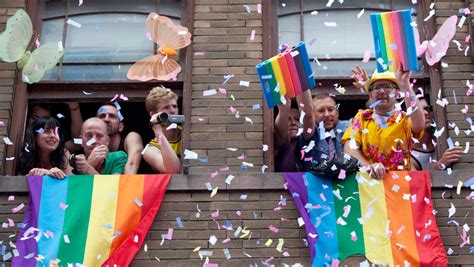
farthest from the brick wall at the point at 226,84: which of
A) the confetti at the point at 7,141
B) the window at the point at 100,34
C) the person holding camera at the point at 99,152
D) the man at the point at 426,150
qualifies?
the confetti at the point at 7,141

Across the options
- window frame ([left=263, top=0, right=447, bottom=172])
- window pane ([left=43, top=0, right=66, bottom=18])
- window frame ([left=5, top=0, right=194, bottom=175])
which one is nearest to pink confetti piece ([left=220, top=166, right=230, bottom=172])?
window frame ([left=263, top=0, right=447, bottom=172])

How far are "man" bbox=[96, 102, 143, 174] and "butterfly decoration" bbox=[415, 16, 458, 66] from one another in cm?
306

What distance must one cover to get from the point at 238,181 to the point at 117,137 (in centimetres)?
159

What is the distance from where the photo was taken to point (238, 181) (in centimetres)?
809

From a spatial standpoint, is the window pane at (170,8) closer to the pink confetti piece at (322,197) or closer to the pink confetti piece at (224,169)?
the pink confetti piece at (224,169)

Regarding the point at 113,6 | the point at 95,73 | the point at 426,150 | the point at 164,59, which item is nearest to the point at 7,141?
the point at 95,73

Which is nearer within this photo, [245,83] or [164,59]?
[245,83]

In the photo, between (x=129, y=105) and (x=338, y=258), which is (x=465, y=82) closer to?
(x=338, y=258)

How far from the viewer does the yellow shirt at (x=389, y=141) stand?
26.2 feet

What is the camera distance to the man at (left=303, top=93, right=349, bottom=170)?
8359mm

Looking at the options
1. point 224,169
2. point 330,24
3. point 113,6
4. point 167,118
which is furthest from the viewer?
point 113,6

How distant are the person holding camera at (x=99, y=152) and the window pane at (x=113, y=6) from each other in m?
1.53

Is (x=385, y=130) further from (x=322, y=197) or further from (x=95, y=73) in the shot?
(x=95, y=73)

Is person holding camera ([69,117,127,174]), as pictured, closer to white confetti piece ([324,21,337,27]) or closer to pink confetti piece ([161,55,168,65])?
pink confetti piece ([161,55,168,65])
